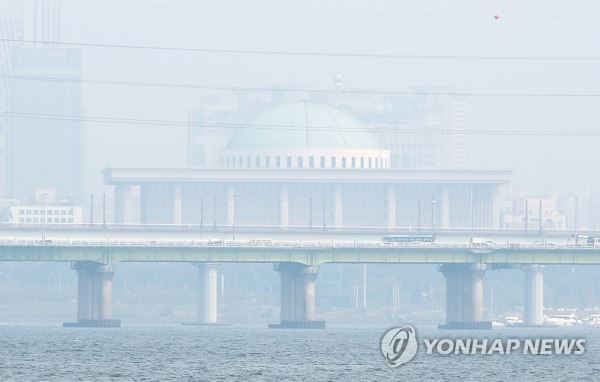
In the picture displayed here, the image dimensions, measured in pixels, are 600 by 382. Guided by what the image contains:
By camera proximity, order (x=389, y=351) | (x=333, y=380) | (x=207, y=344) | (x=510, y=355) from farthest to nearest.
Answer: (x=207, y=344)
(x=510, y=355)
(x=389, y=351)
(x=333, y=380)

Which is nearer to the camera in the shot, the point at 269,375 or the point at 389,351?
the point at 269,375

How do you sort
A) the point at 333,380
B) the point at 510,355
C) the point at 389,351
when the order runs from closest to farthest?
the point at 333,380 < the point at 389,351 < the point at 510,355

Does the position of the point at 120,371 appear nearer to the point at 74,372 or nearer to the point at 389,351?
the point at 74,372

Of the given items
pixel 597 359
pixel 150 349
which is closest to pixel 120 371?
pixel 150 349

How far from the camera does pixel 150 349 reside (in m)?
182

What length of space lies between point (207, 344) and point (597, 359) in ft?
131

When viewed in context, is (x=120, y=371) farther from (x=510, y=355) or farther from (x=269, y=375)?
(x=510, y=355)

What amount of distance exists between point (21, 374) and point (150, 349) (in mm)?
37814

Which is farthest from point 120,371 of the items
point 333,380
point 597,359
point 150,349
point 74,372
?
point 597,359

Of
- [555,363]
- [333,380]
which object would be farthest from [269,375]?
[555,363]

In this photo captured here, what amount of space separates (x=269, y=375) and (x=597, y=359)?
39.5 meters

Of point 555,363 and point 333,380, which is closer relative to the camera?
point 333,380

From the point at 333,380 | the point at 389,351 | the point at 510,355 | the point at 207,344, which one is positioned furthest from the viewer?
the point at 207,344

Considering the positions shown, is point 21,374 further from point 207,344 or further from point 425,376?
point 207,344
